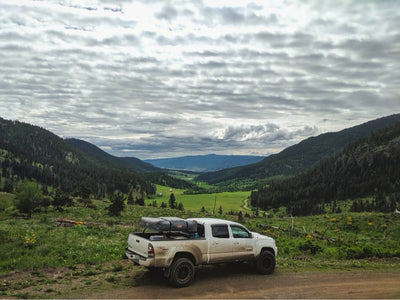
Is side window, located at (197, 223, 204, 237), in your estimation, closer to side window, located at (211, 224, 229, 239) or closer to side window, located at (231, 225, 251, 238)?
side window, located at (211, 224, 229, 239)

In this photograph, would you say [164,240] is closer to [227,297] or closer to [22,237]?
[227,297]

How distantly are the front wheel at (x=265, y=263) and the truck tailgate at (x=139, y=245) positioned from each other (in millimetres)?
6248

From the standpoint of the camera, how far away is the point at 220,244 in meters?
14.5

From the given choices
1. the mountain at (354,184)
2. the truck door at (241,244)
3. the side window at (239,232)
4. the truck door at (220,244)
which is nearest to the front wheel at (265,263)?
the truck door at (241,244)

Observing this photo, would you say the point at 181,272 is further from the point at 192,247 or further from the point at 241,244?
the point at 241,244

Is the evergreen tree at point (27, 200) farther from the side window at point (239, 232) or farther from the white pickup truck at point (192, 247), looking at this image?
the side window at point (239, 232)

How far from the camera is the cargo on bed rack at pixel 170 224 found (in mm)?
13359

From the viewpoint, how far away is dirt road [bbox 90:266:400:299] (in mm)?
12312

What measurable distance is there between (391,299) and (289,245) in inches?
583

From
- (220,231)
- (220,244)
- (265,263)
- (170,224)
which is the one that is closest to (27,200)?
(170,224)

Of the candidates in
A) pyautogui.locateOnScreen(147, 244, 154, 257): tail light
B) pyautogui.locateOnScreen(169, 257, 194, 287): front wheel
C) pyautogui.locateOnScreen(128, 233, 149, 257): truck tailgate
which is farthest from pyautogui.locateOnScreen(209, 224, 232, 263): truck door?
pyautogui.locateOnScreen(128, 233, 149, 257): truck tailgate

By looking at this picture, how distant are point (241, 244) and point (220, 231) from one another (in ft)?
4.63

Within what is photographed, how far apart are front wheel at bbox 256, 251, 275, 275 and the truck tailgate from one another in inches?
246

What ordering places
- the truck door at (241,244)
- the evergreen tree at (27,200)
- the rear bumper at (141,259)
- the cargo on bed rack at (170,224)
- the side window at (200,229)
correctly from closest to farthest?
the rear bumper at (141,259) → the cargo on bed rack at (170,224) → the side window at (200,229) → the truck door at (241,244) → the evergreen tree at (27,200)
